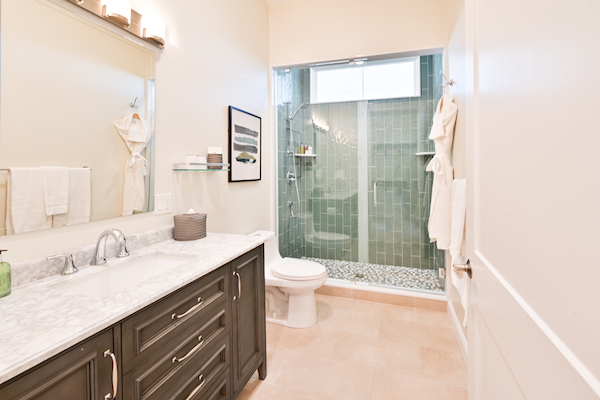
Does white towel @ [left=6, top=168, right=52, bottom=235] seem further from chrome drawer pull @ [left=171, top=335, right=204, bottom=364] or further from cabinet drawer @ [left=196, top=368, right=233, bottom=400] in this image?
cabinet drawer @ [left=196, top=368, right=233, bottom=400]

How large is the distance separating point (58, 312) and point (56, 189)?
22.4 inches

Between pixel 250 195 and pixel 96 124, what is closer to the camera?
pixel 96 124

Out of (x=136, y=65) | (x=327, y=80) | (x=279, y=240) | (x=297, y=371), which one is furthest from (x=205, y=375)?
(x=327, y=80)

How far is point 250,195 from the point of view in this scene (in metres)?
2.67

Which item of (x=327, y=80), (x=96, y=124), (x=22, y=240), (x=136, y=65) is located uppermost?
(x=327, y=80)

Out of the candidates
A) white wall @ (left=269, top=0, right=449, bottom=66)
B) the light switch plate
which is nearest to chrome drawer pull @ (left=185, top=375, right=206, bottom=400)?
the light switch plate

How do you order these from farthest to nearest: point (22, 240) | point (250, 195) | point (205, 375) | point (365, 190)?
point (365, 190) → point (250, 195) → point (205, 375) → point (22, 240)

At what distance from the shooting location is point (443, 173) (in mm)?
2168

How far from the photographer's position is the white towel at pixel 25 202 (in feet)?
3.40

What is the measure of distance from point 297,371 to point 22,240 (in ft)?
5.21

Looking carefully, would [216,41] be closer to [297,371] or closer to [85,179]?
[85,179]

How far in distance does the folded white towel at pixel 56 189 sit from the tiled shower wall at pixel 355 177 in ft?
Result: 6.88

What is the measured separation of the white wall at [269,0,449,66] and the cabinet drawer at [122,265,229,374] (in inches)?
95.9

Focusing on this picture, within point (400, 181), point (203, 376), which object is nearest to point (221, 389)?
point (203, 376)
